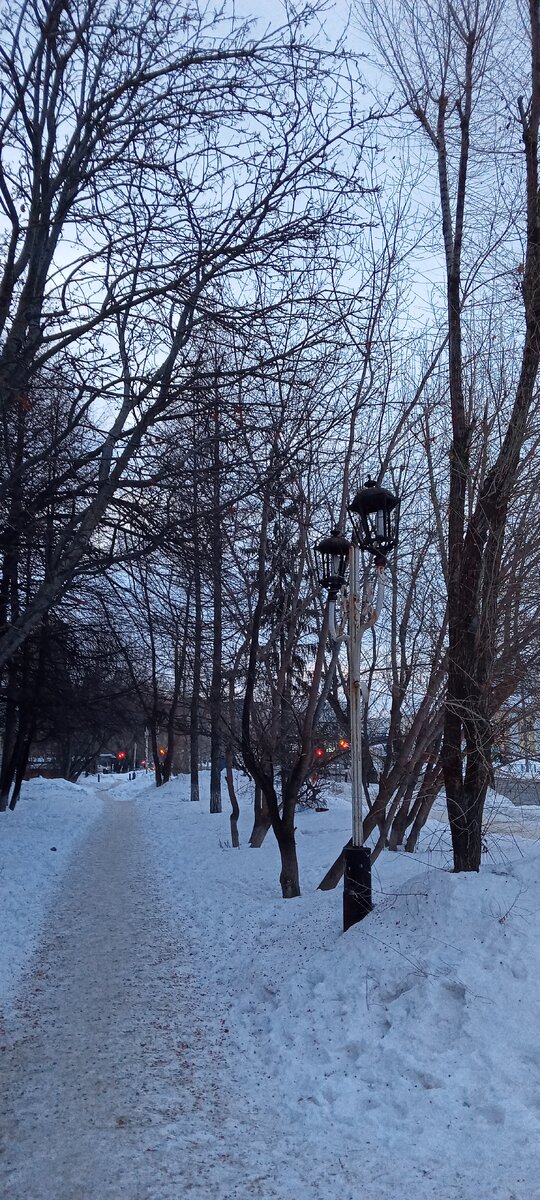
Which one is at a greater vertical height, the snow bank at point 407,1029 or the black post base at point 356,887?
the black post base at point 356,887

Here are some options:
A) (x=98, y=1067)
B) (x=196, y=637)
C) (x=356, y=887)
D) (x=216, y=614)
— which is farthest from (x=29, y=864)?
(x=98, y=1067)

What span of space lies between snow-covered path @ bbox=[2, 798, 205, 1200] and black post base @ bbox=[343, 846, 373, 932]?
1.65m

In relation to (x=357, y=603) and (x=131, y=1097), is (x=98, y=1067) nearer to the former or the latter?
(x=131, y=1097)

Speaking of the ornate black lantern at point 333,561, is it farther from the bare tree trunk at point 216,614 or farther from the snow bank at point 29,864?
the snow bank at point 29,864

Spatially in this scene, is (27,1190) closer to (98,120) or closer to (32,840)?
(98,120)

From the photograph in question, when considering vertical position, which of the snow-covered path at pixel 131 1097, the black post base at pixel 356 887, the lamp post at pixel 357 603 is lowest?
the snow-covered path at pixel 131 1097

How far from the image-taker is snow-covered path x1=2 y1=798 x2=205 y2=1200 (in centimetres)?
427

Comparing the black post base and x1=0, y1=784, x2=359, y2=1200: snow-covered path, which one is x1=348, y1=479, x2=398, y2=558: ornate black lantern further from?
x1=0, y1=784, x2=359, y2=1200: snow-covered path

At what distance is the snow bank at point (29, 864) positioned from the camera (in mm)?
9141

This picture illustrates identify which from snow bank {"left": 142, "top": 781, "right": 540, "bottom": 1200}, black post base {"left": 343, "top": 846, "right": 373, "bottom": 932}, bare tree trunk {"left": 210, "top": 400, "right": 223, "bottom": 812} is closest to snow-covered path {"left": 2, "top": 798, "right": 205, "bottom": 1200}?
snow bank {"left": 142, "top": 781, "right": 540, "bottom": 1200}

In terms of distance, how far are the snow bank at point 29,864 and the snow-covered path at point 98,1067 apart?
0.31m

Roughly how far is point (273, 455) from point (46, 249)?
8.09 feet

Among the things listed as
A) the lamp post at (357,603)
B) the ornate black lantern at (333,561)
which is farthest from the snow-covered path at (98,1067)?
the ornate black lantern at (333,561)

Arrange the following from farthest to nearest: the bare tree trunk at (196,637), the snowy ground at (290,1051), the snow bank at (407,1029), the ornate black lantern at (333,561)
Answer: the ornate black lantern at (333,561)
the bare tree trunk at (196,637)
the snow bank at (407,1029)
the snowy ground at (290,1051)
